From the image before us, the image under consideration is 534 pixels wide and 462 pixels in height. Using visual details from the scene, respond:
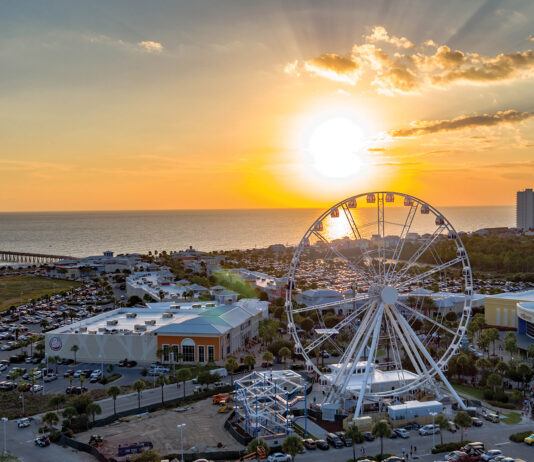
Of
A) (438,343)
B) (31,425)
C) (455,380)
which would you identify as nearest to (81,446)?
(31,425)

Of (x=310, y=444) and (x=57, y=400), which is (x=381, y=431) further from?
(x=57, y=400)

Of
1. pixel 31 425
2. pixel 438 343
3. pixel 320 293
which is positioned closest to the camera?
pixel 31 425

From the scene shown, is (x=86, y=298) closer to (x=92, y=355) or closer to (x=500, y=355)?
(x=92, y=355)

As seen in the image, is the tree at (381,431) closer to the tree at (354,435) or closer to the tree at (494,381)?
the tree at (354,435)

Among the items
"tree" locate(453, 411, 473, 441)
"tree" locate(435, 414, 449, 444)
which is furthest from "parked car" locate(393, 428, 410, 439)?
"tree" locate(453, 411, 473, 441)

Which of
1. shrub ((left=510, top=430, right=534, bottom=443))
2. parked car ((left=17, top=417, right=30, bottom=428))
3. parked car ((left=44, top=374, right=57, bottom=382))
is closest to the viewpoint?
shrub ((left=510, top=430, right=534, bottom=443))

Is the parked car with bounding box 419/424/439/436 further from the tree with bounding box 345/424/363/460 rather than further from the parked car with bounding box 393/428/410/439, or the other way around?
the tree with bounding box 345/424/363/460

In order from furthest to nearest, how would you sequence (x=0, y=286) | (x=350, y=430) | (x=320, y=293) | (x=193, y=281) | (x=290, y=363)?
(x=0, y=286) < (x=193, y=281) < (x=320, y=293) < (x=290, y=363) < (x=350, y=430)

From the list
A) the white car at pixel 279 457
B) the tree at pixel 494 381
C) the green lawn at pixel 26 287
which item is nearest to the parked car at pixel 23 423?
the white car at pixel 279 457
